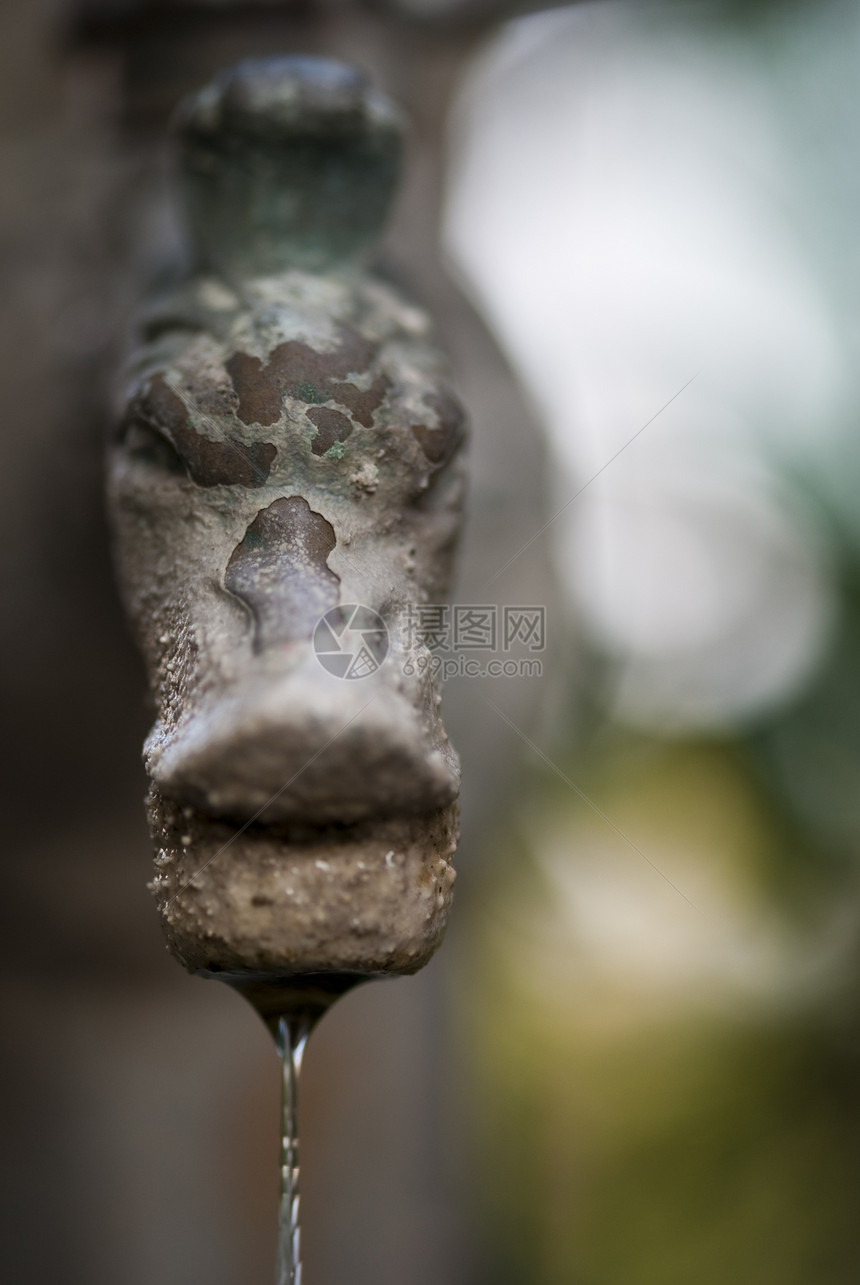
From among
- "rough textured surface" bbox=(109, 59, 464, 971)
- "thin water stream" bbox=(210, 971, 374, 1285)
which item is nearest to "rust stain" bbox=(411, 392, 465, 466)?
"rough textured surface" bbox=(109, 59, 464, 971)

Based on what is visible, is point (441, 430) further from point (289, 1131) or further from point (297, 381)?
point (289, 1131)

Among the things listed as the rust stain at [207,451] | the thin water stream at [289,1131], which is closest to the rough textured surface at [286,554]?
the rust stain at [207,451]

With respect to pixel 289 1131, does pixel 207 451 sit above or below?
above

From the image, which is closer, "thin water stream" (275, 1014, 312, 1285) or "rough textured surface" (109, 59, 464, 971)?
"rough textured surface" (109, 59, 464, 971)

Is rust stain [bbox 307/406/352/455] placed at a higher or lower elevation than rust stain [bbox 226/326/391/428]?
lower

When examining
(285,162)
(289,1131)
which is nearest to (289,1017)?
(289,1131)

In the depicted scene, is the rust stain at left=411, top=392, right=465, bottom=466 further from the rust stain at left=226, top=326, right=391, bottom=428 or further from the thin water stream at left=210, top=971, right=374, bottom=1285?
the thin water stream at left=210, top=971, right=374, bottom=1285
